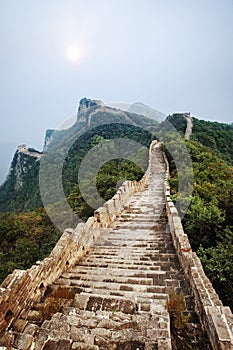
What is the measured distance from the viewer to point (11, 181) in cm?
6091

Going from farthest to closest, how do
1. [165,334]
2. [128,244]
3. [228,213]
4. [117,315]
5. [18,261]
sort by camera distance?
1. [18,261]
2. [228,213]
3. [128,244]
4. [117,315]
5. [165,334]

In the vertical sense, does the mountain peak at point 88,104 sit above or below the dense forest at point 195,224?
above

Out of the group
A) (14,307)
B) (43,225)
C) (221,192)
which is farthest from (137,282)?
(43,225)

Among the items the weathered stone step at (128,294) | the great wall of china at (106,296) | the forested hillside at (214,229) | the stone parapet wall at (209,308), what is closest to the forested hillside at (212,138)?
the forested hillside at (214,229)

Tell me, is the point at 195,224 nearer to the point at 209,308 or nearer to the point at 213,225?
the point at 213,225

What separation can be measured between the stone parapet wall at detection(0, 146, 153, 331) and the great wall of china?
0.01 m

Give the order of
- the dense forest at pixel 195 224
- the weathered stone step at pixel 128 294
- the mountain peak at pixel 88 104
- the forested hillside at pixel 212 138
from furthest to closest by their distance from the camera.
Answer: the mountain peak at pixel 88 104 → the forested hillside at pixel 212 138 → the dense forest at pixel 195 224 → the weathered stone step at pixel 128 294

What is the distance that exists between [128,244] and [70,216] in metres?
8.86

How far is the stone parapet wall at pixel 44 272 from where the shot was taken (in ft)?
10.7

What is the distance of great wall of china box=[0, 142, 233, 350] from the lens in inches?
109

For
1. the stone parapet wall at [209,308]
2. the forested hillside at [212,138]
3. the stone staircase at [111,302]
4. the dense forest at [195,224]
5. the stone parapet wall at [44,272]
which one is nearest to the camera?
the stone parapet wall at [209,308]

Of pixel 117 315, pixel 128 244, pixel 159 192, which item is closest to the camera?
pixel 117 315

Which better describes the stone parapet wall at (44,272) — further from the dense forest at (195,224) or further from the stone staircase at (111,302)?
the dense forest at (195,224)

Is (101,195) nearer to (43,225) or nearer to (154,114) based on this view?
(43,225)
